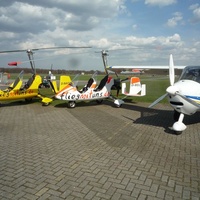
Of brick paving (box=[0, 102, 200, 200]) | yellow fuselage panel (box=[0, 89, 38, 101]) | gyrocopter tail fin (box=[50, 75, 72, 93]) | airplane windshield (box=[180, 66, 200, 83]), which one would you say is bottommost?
brick paving (box=[0, 102, 200, 200])

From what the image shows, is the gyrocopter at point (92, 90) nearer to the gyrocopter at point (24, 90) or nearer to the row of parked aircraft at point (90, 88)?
the row of parked aircraft at point (90, 88)

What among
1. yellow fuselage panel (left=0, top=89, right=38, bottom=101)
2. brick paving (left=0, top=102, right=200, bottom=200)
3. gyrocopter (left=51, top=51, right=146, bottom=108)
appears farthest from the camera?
yellow fuselage panel (left=0, top=89, right=38, bottom=101)

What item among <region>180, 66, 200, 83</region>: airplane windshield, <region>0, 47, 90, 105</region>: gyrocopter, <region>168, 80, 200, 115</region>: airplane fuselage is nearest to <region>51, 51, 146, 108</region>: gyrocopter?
<region>0, 47, 90, 105</region>: gyrocopter

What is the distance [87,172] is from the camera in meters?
4.54

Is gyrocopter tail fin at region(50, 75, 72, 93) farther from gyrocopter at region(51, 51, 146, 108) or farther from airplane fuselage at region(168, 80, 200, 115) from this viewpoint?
airplane fuselage at region(168, 80, 200, 115)

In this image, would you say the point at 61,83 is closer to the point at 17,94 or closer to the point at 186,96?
the point at 17,94

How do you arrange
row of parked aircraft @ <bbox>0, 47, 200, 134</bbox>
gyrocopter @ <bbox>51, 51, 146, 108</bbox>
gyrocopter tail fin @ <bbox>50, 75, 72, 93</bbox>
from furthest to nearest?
gyrocopter tail fin @ <bbox>50, 75, 72, 93</bbox> < gyrocopter @ <bbox>51, 51, 146, 108</bbox> < row of parked aircraft @ <bbox>0, 47, 200, 134</bbox>

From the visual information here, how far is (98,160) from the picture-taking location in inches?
203

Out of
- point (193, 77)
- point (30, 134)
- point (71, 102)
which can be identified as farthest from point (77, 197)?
point (71, 102)

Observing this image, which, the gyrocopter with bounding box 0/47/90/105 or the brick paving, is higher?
the gyrocopter with bounding box 0/47/90/105

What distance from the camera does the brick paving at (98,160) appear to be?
385cm

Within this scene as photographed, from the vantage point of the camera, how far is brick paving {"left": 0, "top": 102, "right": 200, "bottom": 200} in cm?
385

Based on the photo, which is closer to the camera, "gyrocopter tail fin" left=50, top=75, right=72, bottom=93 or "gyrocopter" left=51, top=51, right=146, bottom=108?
"gyrocopter" left=51, top=51, right=146, bottom=108

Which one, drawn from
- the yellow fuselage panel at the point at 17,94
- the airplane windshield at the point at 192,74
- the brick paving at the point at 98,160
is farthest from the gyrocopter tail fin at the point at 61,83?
the airplane windshield at the point at 192,74
